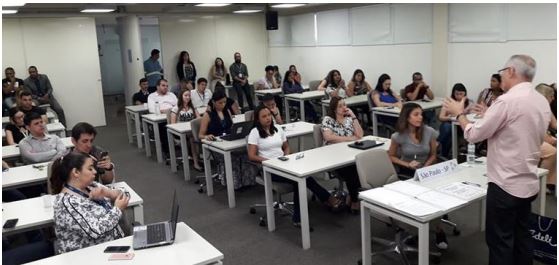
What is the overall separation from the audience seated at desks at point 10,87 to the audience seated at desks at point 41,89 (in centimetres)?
21

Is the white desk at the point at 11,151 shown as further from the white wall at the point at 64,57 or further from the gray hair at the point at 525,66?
the white wall at the point at 64,57

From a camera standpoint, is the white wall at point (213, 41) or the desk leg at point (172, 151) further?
the white wall at point (213, 41)

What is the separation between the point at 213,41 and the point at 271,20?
1.53 m

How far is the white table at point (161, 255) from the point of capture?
2.39 meters

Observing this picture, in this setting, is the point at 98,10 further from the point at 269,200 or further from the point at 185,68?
the point at 269,200

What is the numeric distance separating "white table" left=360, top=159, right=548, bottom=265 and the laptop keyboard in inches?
52.2

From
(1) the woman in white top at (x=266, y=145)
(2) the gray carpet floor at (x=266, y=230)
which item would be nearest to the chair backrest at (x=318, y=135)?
(1) the woman in white top at (x=266, y=145)

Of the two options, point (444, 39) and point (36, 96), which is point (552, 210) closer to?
point (444, 39)

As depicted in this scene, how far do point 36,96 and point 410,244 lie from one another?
8.09 m

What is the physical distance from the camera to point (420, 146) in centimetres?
430

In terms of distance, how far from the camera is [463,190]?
3.20 meters

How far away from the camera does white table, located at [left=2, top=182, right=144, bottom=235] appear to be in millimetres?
3006

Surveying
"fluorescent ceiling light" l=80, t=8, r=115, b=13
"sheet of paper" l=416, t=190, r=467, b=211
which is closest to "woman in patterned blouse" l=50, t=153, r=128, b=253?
"sheet of paper" l=416, t=190, r=467, b=211

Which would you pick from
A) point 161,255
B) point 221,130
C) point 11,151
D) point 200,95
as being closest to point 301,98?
point 200,95
